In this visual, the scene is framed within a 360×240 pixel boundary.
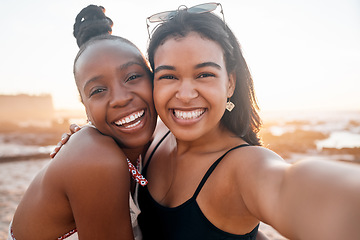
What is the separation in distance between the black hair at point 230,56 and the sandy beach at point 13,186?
3610mm

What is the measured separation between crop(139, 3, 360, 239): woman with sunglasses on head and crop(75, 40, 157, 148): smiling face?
152 millimetres

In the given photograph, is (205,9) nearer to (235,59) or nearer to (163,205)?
(235,59)

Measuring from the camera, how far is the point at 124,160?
5.64ft

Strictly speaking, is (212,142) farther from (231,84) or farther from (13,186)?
(13,186)

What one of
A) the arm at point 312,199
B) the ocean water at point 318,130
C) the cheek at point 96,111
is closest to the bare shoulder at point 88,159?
the cheek at point 96,111

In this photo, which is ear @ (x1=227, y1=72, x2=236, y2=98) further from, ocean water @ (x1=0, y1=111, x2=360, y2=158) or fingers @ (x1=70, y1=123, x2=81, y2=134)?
fingers @ (x1=70, y1=123, x2=81, y2=134)

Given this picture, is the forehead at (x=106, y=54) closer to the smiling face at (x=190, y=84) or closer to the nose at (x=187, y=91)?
the smiling face at (x=190, y=84)

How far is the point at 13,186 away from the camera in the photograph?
7461 millimetres

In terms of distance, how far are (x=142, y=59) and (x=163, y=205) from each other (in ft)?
4.06

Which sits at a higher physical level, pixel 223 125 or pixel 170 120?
pixel 170 120

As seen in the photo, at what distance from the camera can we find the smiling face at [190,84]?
1.84m

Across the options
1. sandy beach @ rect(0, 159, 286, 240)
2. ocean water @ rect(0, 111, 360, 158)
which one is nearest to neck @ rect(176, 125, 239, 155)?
ocean water @ rect(0, 111, 360, 158)

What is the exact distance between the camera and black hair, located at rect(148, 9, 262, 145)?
6.48ft

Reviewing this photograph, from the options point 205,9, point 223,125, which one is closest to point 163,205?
point 223,125
